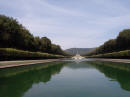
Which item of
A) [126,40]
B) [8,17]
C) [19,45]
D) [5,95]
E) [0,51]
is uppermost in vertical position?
[8,17]

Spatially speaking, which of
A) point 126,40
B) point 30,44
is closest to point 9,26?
point 30,44

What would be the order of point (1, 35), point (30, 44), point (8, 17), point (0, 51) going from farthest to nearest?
point (30, 44) < point (8, 17) < point (1, 35) < point (0, 51)

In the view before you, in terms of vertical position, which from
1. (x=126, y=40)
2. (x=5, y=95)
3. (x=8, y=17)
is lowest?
(x=5, y=95)

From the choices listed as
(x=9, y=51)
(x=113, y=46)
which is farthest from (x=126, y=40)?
(x=9, y=51)

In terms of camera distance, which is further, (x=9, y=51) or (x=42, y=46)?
(x=42, y=46)

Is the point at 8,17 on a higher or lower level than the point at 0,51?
higher

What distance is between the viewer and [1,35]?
1554 inches

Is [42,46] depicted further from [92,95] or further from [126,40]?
[92,95]

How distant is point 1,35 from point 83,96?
126 feet

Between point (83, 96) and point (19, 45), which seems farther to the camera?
point (19, 45)

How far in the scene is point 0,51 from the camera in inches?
1236

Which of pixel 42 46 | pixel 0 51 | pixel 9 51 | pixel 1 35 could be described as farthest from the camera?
pixel 42 46

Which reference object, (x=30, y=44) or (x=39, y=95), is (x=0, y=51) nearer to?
(x=39, y=95)

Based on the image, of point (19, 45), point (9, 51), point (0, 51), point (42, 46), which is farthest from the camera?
point (42, 46)
